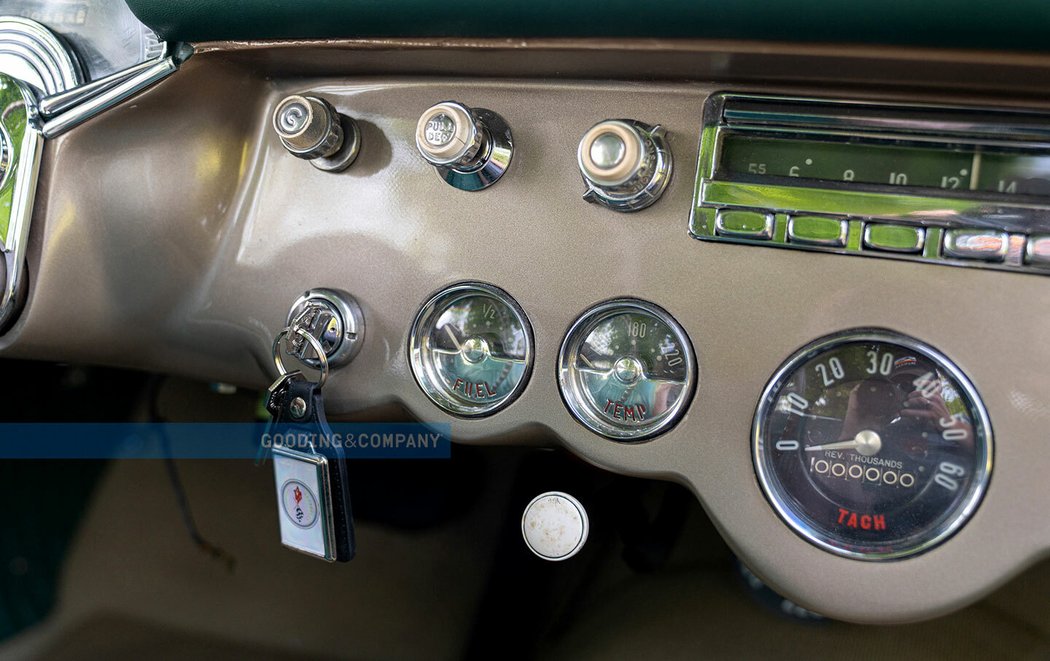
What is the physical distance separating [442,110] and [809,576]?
609mm

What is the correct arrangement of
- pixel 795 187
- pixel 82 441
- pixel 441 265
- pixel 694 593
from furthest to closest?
pixel 82 441 < pixel 694 593 < pixel 441 265 < pixel 795 187

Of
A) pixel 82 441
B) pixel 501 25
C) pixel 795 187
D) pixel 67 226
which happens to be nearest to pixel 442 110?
pixel 501 25

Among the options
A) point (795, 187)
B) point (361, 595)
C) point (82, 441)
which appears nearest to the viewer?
point (795, 187)

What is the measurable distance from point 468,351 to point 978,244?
54cm

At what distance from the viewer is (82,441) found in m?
1.53

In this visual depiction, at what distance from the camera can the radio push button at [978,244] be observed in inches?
29.0

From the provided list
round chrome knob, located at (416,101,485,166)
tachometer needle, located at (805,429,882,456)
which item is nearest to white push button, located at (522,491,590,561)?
tachometer needle, located at (805,429,882,456)

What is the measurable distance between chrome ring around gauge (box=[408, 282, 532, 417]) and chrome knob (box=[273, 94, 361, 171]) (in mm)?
210

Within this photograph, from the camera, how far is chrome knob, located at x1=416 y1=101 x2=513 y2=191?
2.80 ft

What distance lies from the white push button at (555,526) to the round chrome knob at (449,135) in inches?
16.6

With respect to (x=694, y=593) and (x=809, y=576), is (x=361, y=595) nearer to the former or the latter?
(x=694, y=593)
